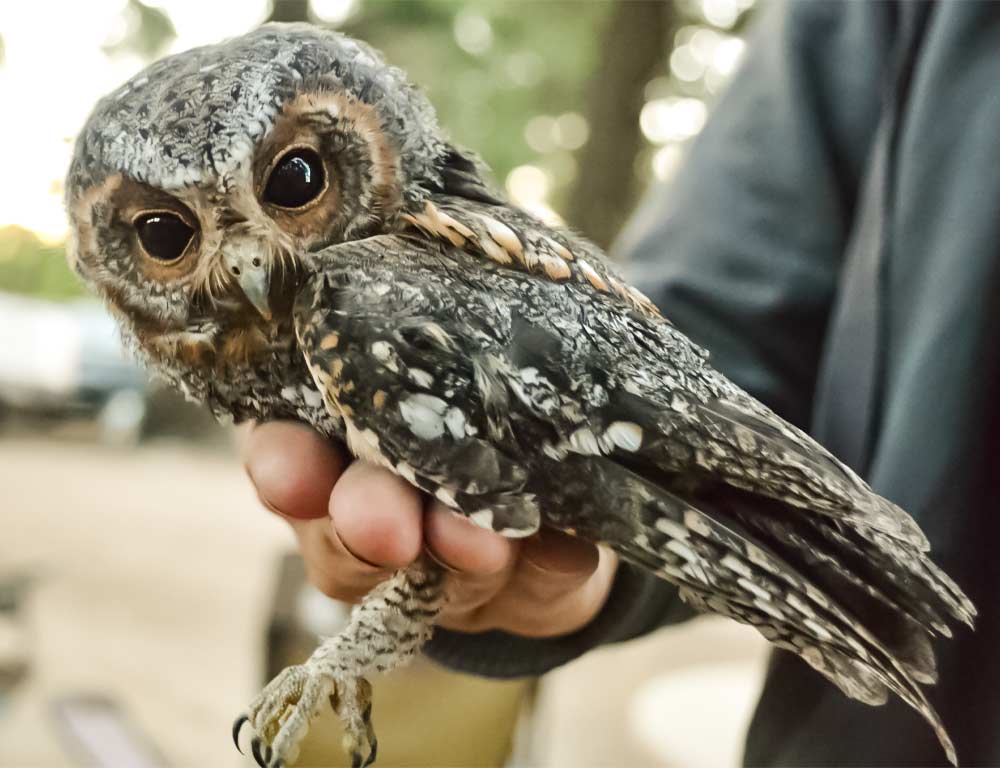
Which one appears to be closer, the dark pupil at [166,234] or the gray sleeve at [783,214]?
the dark pupil at [166,234]

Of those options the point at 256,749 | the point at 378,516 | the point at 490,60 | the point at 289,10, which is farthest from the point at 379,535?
the point at 490,60

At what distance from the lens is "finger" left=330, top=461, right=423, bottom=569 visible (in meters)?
0.88

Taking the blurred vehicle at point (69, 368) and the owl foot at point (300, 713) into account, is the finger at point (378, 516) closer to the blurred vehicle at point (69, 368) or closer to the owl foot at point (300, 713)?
the owl foot at point (300, 713)

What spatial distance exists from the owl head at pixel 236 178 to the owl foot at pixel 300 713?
41 cm

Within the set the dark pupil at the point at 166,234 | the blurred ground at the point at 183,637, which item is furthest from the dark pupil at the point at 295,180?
the blurred ground at the point at 183,637

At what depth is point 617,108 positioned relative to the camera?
1820 mm

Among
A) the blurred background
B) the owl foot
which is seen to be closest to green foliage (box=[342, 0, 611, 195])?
the blurred background

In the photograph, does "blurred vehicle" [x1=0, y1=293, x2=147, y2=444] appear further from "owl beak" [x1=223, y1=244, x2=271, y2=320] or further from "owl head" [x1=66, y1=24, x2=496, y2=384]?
"owl beak" [x1=223, y1=244, x2=271, y2=320]

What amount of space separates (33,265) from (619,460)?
94cm

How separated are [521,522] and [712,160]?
122 cm

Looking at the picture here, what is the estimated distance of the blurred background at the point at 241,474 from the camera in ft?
3.66

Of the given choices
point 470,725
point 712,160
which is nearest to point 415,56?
point 712,160

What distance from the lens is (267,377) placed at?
1.04 m

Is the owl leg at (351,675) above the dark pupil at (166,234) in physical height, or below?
below
